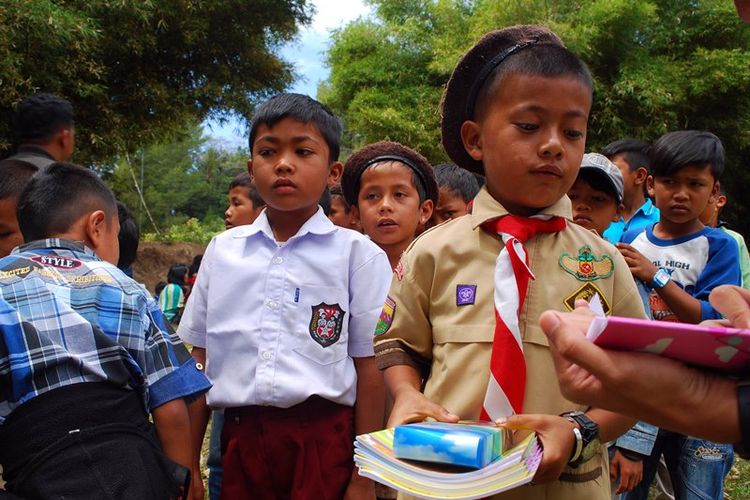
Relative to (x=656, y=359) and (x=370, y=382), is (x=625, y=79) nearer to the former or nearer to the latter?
(x=370, y=382)

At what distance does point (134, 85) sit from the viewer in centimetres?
909

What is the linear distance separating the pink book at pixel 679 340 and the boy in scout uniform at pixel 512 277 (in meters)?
0.48

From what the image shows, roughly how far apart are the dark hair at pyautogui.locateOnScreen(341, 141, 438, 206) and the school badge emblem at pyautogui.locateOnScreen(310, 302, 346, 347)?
104cm

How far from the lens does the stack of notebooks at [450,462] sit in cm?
112

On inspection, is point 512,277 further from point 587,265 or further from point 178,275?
point 178,275

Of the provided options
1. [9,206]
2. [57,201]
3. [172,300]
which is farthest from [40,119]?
[172,300]

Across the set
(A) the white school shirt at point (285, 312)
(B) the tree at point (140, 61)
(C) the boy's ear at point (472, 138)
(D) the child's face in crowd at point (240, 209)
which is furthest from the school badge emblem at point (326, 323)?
(B) the tree at point (140, 61)

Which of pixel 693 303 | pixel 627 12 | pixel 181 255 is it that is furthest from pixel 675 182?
pixel 181 255

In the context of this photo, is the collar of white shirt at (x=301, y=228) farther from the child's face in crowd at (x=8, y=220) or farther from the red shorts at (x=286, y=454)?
the child's face in crowd at (x=8, y=220)

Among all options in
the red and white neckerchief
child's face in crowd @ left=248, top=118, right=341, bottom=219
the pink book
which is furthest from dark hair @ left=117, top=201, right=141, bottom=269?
the pink book

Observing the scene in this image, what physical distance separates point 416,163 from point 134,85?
7288mm

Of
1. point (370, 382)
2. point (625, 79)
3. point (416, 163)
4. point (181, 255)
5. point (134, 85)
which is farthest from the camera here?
point (181, 255)

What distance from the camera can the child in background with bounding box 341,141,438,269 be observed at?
2.89 meters

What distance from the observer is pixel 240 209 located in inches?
165
